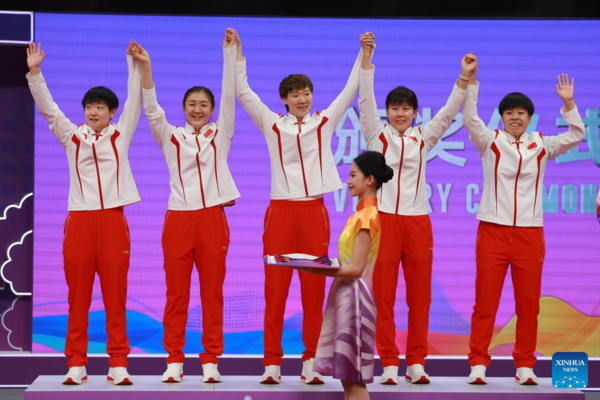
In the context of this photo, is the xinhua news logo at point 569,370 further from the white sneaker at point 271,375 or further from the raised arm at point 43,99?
the raised arm at point 43,99

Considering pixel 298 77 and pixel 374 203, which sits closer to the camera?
pixel 374 203

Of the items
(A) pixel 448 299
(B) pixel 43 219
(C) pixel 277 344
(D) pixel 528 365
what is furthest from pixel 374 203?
(B) pixel 43 219

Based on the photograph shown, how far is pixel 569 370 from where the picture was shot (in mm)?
4473

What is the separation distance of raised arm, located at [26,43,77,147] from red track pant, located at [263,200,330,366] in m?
1.25

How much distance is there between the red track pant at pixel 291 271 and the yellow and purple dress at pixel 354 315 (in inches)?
25.8

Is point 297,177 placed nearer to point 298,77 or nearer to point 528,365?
point 298,77

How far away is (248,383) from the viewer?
172 inches

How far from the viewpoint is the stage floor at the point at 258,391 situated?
4145 mm

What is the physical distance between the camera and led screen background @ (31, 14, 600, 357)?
5766 mm

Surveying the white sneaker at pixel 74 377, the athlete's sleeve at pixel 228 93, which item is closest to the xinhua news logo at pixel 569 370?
the athlete's sleeve at pixel 228 93

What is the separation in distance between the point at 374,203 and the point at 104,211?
1.57 meters

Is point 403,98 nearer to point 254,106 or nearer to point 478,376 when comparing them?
point 254,106

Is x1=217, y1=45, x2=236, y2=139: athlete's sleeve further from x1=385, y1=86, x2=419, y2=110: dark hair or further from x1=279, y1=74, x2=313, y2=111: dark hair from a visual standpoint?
x1=385, y1=86, x2=419, y2=110: dark hair

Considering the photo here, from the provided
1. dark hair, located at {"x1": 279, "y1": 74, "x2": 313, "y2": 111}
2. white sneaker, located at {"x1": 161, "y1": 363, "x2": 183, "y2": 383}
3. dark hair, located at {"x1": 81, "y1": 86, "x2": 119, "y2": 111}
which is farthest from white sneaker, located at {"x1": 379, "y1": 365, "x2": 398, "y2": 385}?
dark hair, located at {"x1": 81, "y1": 86, "x2": 119, "y2": 111}
